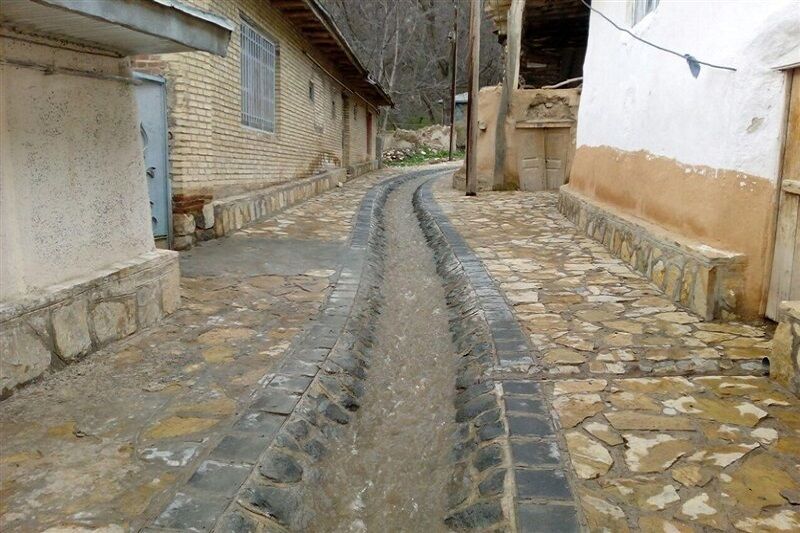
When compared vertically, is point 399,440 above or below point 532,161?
below

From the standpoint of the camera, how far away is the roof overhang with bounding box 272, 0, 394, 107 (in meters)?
9.70

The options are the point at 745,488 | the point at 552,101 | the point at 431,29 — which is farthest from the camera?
the point at 431,29

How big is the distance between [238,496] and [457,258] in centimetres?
456

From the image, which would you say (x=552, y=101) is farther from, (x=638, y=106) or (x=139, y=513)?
(x=139, y=513)

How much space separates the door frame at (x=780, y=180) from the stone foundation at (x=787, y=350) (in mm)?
822

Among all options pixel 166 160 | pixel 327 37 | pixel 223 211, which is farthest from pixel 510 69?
pixel 166 160

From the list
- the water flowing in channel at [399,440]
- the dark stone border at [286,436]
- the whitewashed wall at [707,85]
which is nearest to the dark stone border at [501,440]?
the water flowing in channel at [399,440]

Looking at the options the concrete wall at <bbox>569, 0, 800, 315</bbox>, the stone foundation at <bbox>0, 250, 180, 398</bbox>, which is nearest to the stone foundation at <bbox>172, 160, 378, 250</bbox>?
the stone foundation at <bbox>0, 250, 180, 398</bbox>

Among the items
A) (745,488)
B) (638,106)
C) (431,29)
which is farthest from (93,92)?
(431,29)

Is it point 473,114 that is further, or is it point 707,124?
point 473,114

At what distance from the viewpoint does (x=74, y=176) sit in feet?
11.7

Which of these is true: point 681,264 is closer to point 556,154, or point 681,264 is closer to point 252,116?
A: point 252,116

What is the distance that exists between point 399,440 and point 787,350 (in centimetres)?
215

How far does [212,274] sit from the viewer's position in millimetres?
5551
